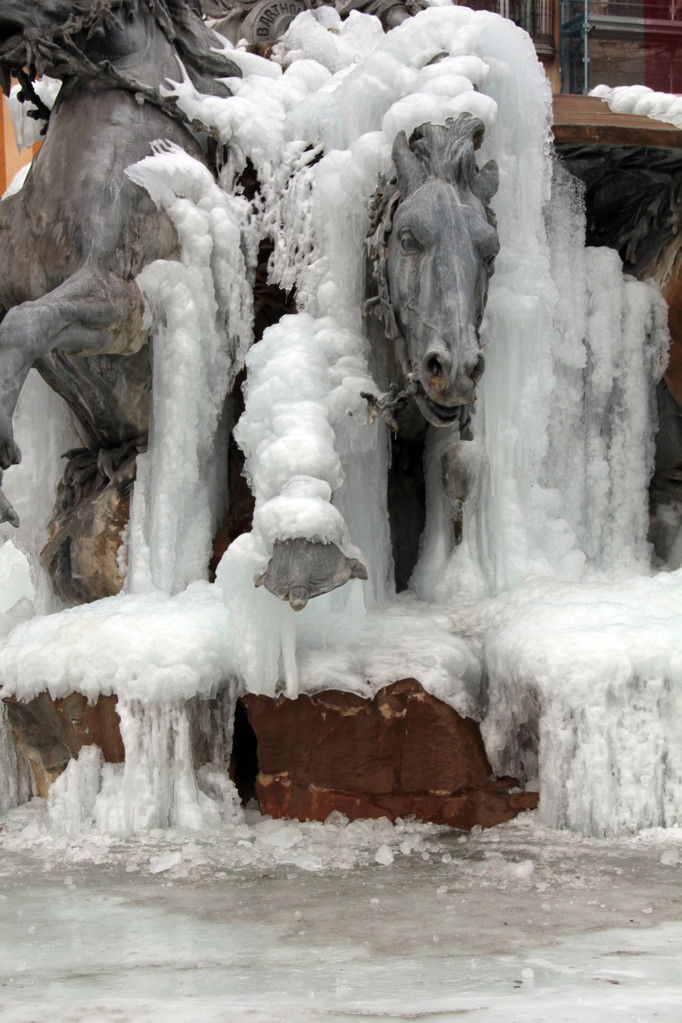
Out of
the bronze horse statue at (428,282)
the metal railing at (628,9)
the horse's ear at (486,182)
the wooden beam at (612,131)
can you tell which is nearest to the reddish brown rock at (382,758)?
the bronze horse statue at (428,282)

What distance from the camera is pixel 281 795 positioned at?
437cm

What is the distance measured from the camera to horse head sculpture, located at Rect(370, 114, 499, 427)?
4215 millimetres

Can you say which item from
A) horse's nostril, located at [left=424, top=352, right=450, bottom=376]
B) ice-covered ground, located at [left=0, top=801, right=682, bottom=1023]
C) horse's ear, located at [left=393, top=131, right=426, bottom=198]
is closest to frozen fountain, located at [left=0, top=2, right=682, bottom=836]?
horse's ear, located at [left=393, top=131, right=426, bottom=198]

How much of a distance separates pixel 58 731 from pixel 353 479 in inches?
55.4

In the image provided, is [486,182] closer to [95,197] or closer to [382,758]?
[95,197]

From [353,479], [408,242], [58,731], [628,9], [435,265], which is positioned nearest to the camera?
[435,265]

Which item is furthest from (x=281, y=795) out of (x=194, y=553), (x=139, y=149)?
(x=139, y=149)

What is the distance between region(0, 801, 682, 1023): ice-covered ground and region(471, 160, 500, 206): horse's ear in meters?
2.14

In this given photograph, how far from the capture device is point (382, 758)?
14.2 ft

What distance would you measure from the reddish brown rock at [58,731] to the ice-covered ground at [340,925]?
0.88ft

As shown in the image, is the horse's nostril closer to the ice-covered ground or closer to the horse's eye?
the horse's eye

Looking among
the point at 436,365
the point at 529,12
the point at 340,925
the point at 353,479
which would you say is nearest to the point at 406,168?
the point at 436,365

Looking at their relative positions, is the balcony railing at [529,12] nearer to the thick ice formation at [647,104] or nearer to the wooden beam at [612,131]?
the thick ice formation at [647,104]

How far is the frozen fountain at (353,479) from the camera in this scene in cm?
426
